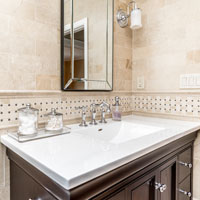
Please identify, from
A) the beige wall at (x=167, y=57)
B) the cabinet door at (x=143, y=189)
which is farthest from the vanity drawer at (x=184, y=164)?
the cabinet door at (x=143, y=189)

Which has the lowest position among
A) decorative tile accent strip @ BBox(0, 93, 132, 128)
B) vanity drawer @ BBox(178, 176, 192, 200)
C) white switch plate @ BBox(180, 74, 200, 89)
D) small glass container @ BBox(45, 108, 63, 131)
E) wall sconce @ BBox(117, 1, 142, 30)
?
vanity drawer @ BBox(178, 176, 192, 200)

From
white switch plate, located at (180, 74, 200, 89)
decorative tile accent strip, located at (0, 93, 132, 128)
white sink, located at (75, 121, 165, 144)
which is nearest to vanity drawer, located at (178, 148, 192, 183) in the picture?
white sink, located at (75, 121, 165, 144)

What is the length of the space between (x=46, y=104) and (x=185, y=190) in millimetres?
1091

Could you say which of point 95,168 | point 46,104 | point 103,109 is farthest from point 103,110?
point 95,168

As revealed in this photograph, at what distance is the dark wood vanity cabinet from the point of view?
0.54 metres

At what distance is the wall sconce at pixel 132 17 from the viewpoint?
1.41 m

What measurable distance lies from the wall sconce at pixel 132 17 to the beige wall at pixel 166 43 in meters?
0.16

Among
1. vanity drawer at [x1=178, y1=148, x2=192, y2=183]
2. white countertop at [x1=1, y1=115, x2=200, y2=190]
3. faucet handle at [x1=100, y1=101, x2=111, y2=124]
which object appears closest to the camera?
white countertop at [x1=1, y1=115, x2=200, y2=190]

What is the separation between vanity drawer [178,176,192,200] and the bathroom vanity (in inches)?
1.0

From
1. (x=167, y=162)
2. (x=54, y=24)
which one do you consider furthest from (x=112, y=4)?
(x=167, y=162)

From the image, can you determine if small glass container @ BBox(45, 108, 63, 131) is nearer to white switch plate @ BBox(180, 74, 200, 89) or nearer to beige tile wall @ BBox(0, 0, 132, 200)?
beige tile wall @ BBox(0, 0, 132, 200)

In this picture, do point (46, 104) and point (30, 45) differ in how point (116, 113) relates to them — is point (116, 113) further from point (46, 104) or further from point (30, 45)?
point (30, 45)

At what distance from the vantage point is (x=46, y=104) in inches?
41.4

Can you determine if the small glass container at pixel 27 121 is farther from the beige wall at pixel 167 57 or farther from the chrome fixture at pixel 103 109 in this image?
the beige wall at pixel 167 57
